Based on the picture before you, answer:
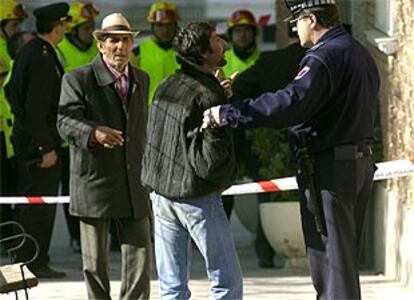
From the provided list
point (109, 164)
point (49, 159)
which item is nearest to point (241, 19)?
point (49, 159)

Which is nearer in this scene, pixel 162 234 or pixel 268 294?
pixel 162 234

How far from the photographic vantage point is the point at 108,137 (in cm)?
866

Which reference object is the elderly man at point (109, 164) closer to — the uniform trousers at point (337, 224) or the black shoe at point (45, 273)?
the uniform trousers at point (337, 224)

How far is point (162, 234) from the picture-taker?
796 centimetres

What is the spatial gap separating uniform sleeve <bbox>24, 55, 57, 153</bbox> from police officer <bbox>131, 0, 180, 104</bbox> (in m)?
1.54

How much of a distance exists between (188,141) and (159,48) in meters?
5.36

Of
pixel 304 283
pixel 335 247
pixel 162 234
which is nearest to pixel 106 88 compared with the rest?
pixel 162 234

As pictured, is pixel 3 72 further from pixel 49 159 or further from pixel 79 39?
pixel 49 159

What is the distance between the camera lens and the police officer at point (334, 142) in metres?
7.63

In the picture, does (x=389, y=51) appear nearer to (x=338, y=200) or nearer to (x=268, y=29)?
(x=338, y=200)

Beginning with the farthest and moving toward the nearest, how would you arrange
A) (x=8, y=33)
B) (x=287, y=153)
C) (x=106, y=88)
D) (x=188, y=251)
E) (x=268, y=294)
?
(x=8, y=33) < (x=287, y=153) < (x=268, y=294) < (x=106, y=88) < (x=188, y=251)

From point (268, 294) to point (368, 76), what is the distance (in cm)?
318

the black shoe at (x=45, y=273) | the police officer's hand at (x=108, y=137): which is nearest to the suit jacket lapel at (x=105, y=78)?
the police officer's hand at (x=108, y=137)

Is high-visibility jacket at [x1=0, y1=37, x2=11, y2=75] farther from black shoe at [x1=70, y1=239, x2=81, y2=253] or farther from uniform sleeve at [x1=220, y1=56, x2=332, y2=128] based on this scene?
uniform sleeve at [x1=220, y1=56, x2=332, y2=128]
